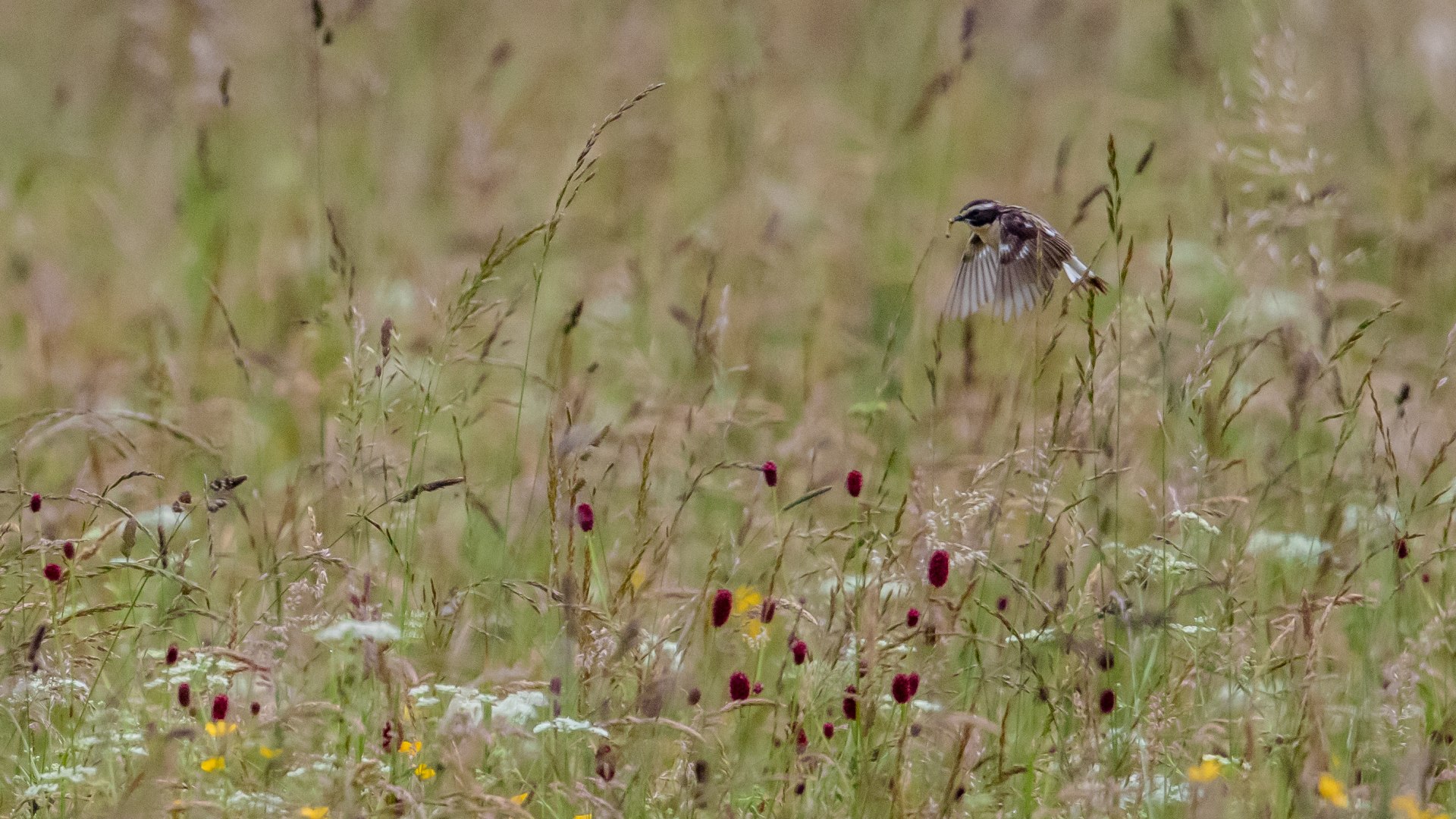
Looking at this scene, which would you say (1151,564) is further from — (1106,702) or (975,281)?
(975,281)

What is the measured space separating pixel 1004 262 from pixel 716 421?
0.52 meters

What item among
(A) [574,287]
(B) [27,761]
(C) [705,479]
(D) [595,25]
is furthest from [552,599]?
(D) [595,25]

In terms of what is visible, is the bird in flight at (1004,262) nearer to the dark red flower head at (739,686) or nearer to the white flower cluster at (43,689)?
the dark red flower head at (739,686)

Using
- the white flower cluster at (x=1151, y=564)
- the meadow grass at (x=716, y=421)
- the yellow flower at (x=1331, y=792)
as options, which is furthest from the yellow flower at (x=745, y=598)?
the yellow flower at (x=1331, y=792)

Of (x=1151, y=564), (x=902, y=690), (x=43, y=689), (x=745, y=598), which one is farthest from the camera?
(x=745, y=598)

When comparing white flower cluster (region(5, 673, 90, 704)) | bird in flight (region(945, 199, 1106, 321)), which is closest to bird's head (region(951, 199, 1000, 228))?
bird in flight (region(945, 199, 1106, 321))

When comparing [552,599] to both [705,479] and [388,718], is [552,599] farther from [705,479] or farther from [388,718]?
[705,479]

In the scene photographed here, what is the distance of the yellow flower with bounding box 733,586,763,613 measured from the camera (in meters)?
2.46

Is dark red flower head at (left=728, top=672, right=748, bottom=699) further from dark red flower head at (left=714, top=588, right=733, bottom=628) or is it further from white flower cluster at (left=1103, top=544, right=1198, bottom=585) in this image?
white flower cluster at (left=1103, top=544, right=1198, bottom=585)

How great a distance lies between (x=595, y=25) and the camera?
6230 mm

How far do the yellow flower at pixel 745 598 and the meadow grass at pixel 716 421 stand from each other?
0.6 inches

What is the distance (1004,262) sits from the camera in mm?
2355

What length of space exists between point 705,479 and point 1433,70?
10.4 ft

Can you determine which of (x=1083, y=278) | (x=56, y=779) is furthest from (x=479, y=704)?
(x=1083, y=278)
